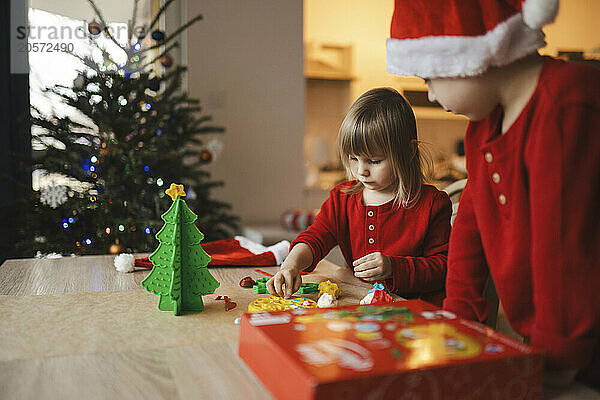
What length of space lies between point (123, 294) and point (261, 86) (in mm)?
2780

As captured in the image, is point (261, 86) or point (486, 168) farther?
point (261, 86)

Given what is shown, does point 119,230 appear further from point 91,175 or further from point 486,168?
point 486,168

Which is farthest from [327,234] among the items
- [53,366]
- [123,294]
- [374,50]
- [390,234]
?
[374,50]

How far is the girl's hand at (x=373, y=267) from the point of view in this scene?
100 cm

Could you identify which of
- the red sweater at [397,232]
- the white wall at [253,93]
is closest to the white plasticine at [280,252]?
the red sweater at [397,232]

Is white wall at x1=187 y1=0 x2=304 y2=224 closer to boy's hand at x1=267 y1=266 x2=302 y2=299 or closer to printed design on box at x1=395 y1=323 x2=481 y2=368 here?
boy's hand at x1=267 y1=266 x2=302 y2=299

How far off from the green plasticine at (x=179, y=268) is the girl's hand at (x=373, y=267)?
0.89ft

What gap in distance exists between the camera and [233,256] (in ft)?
4.33

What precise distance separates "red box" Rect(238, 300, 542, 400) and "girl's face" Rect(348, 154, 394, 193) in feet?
1.91

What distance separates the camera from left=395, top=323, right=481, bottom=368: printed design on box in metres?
0.50

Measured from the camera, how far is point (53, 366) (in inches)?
24.5

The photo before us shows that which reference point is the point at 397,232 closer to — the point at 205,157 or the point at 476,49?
the point at 476,49

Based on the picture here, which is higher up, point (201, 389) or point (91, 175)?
point (91, 175)

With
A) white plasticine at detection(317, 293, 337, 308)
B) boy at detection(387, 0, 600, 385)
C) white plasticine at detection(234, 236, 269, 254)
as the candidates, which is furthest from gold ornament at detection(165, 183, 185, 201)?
white plasticine at detection(234, 236, 269, 254)
